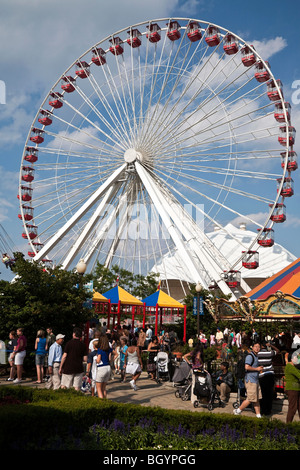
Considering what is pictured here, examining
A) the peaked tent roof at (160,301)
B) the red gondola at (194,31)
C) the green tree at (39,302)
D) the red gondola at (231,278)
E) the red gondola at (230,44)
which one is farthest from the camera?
the red gondola at (231,278)

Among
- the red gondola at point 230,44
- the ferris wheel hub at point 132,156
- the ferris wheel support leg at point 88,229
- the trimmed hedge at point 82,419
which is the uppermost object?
the red gondola at point 230,44

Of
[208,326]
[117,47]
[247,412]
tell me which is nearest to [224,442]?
[247,412]

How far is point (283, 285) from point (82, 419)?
37.4 feet

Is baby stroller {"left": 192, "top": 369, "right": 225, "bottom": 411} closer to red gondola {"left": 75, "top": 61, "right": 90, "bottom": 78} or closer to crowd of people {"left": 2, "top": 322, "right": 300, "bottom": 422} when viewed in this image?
crowd of people {"left": 2, "top": 322, "right": 300, "bottom": 422}

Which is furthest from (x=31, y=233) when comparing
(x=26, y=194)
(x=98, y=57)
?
(x=98, y=57)

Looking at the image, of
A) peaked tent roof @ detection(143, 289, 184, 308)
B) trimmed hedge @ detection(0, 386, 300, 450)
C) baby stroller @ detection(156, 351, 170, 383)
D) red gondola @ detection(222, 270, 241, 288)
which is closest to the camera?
trimmed hedge @ detection(0, 386, 300, 450)

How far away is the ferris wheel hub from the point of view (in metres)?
30.0

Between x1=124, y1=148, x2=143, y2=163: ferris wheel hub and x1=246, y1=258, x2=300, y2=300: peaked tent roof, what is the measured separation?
1370 cm

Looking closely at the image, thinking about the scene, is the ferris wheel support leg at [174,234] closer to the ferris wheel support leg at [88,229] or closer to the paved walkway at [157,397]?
the ferris wheel support leg at [88,229]

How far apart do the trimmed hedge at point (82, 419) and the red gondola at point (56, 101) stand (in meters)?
27.4

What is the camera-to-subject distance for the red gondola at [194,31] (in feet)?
92.0

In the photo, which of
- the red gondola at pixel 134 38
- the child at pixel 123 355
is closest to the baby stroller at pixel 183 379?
the child at pixel 123 355

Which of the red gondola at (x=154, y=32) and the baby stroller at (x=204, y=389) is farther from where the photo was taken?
the red gondola at (x=154, y=32)

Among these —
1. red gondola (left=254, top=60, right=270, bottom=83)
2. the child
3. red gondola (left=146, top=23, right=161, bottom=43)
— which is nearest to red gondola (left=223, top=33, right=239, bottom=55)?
red gondola (left=254, top=60, right=270, bottom=83)
